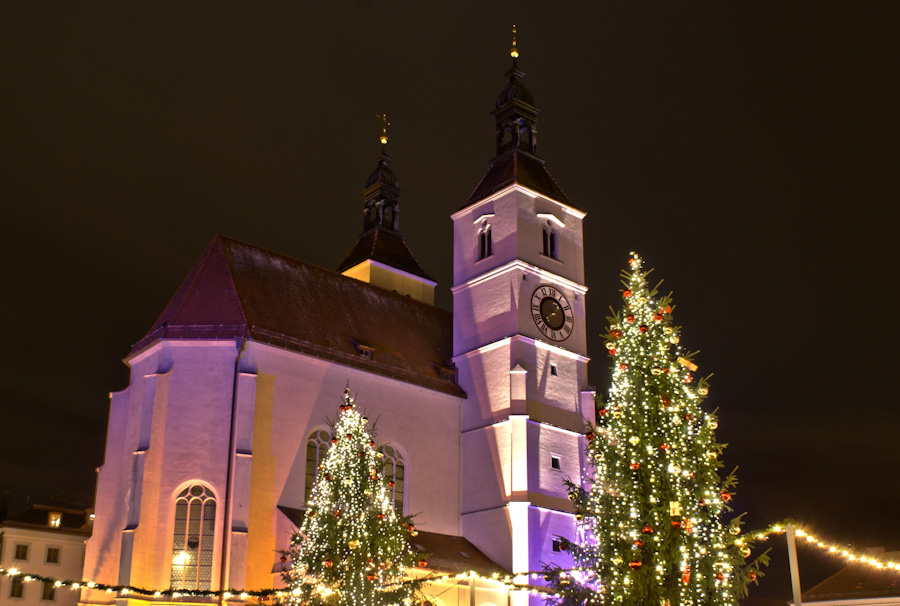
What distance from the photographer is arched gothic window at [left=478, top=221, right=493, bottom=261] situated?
121 feet

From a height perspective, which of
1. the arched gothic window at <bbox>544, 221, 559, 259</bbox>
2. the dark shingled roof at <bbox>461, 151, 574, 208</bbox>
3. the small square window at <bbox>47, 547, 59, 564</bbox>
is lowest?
the small square window at <bbox>47, 547, 59, 564</bbox>

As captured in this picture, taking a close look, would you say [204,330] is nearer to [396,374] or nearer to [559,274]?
[396,374]

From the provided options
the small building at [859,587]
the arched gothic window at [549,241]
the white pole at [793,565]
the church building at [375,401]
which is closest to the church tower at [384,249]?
the church building at [375,401]

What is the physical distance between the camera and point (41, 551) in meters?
49.6

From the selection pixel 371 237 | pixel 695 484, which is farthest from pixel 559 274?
pixel 695 484

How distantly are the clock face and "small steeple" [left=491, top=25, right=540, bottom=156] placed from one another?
6.72m

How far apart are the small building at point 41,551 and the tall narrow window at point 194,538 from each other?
23.9 m

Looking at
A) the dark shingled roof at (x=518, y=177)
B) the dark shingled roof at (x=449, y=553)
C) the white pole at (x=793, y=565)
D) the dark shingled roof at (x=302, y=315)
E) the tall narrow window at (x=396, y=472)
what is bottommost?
the white pole at (x=793, y=565)

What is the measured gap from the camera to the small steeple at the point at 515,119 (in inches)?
1561

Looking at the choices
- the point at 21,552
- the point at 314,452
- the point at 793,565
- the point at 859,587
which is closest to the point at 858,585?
the point at 859,587

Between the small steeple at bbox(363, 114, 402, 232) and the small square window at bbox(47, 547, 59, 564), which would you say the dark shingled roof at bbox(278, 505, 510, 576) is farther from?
the small square window at bbox(47, 547, 59, 564)

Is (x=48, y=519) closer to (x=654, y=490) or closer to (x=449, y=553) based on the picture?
(x=449, y=553)

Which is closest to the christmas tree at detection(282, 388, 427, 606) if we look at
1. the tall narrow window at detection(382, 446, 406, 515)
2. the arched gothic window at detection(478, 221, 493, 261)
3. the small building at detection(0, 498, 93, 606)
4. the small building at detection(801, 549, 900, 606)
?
the tall narrow window at detection(382, 446, 406, 515)

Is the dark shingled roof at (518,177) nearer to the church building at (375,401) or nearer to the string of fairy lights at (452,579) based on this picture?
the church building at (375,401)
